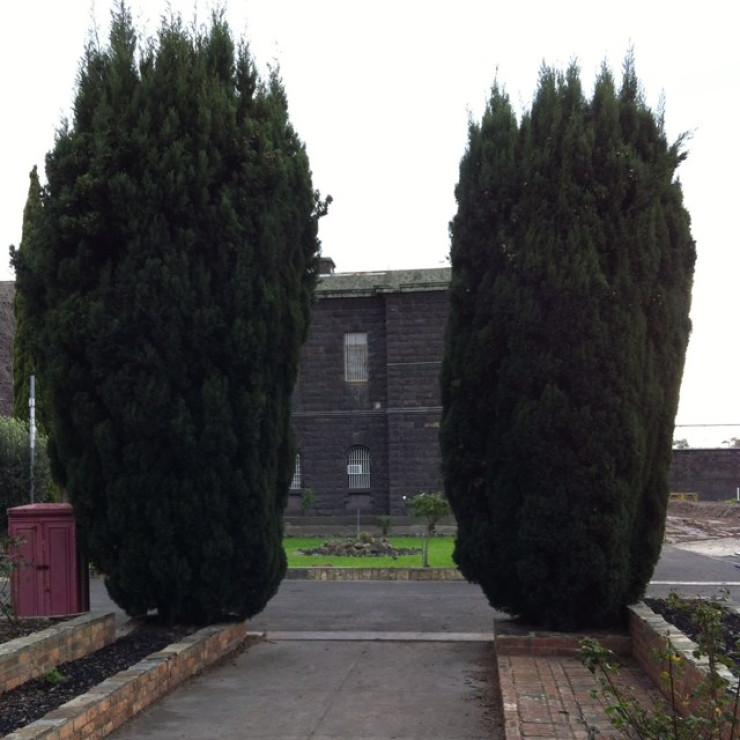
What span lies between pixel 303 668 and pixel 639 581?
→ 3.24 m

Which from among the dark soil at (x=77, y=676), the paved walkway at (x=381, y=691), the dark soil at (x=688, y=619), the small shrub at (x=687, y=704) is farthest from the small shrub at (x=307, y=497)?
the small shrub at (x=687, y=704)

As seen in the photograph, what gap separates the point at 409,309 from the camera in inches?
1201

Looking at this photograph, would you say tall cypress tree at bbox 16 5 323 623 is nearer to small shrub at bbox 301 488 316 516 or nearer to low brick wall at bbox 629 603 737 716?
low brick wall at bbox 629 603 737 716

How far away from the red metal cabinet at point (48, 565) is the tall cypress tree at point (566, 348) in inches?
142

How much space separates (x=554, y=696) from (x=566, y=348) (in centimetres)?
313

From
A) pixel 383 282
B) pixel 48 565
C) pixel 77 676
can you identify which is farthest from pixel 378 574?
pixel 383 282

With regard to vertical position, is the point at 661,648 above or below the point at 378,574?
above

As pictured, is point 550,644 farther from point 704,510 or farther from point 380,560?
point 704,510

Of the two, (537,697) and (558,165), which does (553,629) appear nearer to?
(537,697)

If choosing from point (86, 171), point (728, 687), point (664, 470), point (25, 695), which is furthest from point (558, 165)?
point (25, 695)

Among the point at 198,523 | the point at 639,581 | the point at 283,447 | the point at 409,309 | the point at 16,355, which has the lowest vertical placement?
the point at 639,581

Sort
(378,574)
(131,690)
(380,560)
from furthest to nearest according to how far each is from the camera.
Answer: (380,560) < (378,574) < (131,690)

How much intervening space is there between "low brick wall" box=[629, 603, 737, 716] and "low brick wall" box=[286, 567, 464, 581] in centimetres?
933

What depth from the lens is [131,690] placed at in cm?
662
